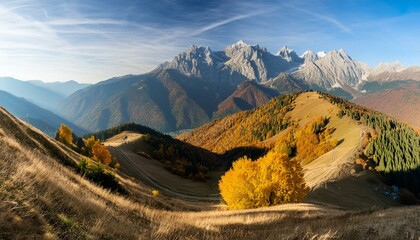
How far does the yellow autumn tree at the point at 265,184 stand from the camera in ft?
187

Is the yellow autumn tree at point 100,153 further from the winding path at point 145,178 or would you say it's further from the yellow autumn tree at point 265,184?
the yellow autumn tree at point 265,184

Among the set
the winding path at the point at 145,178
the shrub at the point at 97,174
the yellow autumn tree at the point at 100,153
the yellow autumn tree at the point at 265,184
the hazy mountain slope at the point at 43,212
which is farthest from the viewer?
the winding path at the point at 145,178

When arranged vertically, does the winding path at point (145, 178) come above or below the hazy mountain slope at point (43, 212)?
below

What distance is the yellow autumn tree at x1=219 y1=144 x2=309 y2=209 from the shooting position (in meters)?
57.0

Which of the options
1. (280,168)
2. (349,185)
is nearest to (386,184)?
(349,185)

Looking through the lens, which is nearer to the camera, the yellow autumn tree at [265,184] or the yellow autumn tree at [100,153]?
the yellow autumn tree at [265,184]

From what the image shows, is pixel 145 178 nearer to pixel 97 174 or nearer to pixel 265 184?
pixel 265 184

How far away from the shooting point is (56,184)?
36.3 ft

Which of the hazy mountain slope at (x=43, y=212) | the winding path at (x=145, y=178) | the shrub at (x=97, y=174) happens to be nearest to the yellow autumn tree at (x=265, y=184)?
the shrub at (x=97, y=174)

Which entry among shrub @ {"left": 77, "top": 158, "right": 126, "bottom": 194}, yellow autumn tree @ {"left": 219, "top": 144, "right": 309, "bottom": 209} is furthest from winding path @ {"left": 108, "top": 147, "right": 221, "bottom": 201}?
shrub @ {"left": 77, "top": 158, "right": 126, "bottom": 194}

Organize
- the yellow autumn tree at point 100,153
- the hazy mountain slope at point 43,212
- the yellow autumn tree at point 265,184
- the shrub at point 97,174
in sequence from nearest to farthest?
the hazy mountain slope at point 43,212, the shrub at point 97,174, the yellow autumn tree at point 265,184, the yellow autumn tree at point 100,153

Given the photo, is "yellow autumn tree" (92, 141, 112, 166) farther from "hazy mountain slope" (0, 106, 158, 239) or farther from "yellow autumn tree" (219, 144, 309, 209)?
"hazy mountain slope" (0, 106, 158, 239)

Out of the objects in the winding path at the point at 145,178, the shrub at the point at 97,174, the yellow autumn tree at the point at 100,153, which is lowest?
the winding path at the point at 145,178

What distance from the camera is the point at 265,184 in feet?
188
